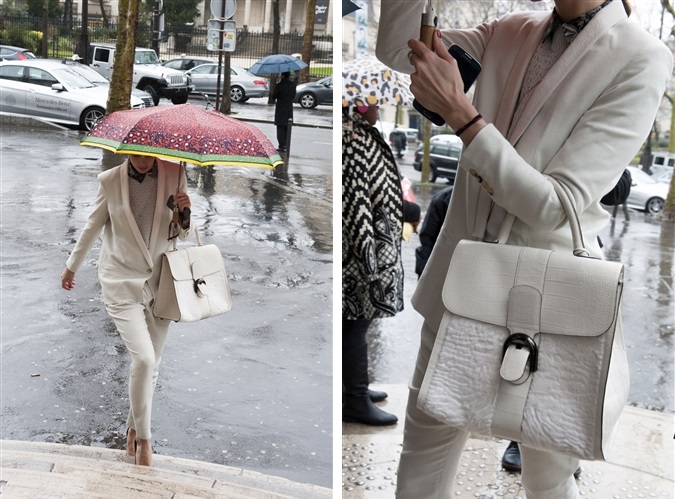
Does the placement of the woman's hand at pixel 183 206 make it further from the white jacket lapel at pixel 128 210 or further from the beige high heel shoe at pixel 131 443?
the beige high heel shoe at pixel 131 443

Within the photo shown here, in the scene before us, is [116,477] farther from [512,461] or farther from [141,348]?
[512,461]

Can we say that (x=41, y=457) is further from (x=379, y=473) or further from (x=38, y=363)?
(x=379, y=473)

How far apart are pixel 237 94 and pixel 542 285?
7.41 ft

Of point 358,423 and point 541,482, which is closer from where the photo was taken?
point 541,482

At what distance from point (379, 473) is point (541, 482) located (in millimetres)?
1816

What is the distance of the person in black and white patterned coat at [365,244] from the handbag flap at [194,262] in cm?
71

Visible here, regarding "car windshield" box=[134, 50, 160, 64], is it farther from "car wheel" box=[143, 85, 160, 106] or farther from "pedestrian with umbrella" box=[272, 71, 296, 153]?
"pedestrian with umbrella" box=[272, 71, 296, 153]

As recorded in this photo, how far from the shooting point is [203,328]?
147 inches

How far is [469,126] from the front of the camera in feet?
5.23

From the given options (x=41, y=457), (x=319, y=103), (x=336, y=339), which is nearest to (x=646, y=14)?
(x=319, y=103)

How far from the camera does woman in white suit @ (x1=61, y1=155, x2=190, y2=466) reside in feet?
10.7

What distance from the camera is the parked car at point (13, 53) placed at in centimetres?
349

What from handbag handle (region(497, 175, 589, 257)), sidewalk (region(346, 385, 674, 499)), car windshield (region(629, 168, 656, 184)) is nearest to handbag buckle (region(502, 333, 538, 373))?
handbag handle (region(497, 175, 589, 257))

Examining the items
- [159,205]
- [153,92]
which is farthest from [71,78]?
[159,205]
